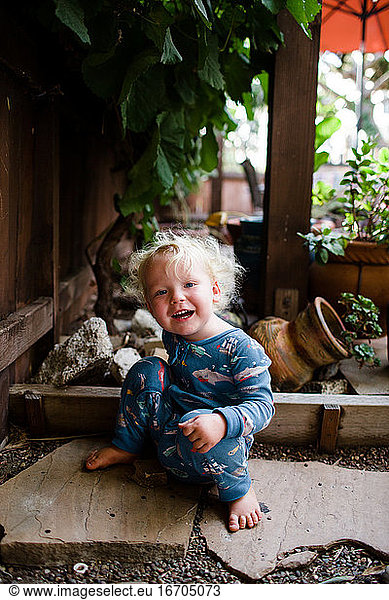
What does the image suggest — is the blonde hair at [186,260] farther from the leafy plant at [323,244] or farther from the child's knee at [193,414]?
the leafy plant at [323,244]

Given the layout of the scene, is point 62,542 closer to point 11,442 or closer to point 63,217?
point 11,442

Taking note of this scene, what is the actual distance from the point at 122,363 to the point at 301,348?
0.68m

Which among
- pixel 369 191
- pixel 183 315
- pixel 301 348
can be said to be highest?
pixel 369 191

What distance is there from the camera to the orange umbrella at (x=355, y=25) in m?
4.01

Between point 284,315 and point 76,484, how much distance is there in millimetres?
1212

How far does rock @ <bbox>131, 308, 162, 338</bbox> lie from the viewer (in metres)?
2.72

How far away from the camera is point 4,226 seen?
189 cm

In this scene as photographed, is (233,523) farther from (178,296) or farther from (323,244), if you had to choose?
(323,244)

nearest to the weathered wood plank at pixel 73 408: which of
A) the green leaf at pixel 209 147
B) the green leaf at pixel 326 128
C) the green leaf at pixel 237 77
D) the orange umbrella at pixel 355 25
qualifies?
the green leaf at pixel 209 147

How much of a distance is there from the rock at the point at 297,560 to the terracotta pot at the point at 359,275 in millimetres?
1301

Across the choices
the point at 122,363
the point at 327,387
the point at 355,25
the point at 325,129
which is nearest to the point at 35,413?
the point at 122,363

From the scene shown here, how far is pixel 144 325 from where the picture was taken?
2.76 metres

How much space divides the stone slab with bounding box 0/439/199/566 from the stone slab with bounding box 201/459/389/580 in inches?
4.4

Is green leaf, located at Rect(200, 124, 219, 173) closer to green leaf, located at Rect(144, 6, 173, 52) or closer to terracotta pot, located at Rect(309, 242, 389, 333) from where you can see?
terracotta pot, located at Rect(309, 242, 389, 333)
